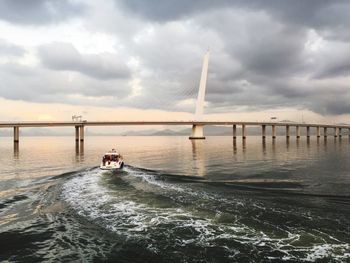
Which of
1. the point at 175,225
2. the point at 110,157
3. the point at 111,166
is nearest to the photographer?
the point at 175,225

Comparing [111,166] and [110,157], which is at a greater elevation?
[110,157]

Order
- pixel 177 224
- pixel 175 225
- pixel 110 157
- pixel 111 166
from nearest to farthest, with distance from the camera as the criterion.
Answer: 1. pixel 175 225
2. pixel 177 224
3. pixel 111 166
4. pixel 110 157

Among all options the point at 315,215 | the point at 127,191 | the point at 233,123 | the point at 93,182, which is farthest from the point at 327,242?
the point at 233,123

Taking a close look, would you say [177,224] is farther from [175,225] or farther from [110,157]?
[110,157]

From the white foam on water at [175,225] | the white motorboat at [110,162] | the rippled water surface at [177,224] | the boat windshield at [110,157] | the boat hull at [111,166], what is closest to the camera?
the rippled water surface at [177,224]

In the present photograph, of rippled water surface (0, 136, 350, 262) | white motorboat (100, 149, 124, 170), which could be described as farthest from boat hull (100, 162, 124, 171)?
rippled water surface (0, 136, 350, 262)

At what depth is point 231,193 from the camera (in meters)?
25.5

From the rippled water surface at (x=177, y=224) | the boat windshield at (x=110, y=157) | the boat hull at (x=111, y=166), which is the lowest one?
the rippled water surface at (x=177, y=224)

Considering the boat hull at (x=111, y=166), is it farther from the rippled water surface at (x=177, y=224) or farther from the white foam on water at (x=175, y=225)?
the white foam on water at (x=175, y=225)

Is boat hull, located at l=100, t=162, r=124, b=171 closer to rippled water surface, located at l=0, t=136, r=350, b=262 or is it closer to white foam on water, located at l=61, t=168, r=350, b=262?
rippled water surface, located at l=0, t=136, r=350, b=262

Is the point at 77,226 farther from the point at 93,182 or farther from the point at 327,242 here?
the point at 93,182

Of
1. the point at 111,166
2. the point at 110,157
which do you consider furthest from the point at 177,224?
the point at 110,157

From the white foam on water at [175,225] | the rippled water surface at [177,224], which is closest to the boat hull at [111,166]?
the rippled water surface at [177,224]

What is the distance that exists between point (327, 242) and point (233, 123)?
7210 inches
